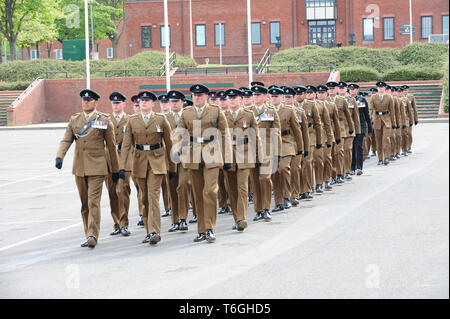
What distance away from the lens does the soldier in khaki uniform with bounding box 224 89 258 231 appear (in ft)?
39.7

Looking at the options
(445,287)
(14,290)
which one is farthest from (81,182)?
(445,287)

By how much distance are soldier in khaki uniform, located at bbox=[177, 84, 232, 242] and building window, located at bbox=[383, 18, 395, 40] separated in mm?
61604

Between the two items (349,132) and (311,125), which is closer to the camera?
(311,125)

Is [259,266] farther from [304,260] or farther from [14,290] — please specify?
[14,290]

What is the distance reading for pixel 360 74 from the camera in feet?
170

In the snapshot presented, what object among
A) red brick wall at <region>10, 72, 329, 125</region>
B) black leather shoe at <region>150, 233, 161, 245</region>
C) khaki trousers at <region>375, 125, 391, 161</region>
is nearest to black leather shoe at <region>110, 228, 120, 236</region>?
black leather shoe at <region>150, 233, 161, 245</region>

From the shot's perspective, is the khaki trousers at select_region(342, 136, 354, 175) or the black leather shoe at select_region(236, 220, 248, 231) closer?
the black leather shoe at select_region(236, 220, 248, 231)

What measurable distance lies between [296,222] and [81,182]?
347 cm

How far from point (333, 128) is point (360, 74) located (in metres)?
35.3

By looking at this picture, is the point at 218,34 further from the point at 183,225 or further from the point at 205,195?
the point at 205,195

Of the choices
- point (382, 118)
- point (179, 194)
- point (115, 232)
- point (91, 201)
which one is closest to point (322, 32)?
point (382, 118)

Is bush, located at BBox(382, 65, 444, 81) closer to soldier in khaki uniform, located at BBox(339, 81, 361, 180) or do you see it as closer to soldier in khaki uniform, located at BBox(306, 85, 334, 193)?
soldier in khaki uniform, located at BBox(339, 81, 361, 180)

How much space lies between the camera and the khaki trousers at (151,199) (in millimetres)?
10898

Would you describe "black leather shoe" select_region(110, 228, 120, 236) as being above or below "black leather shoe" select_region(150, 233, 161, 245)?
below
